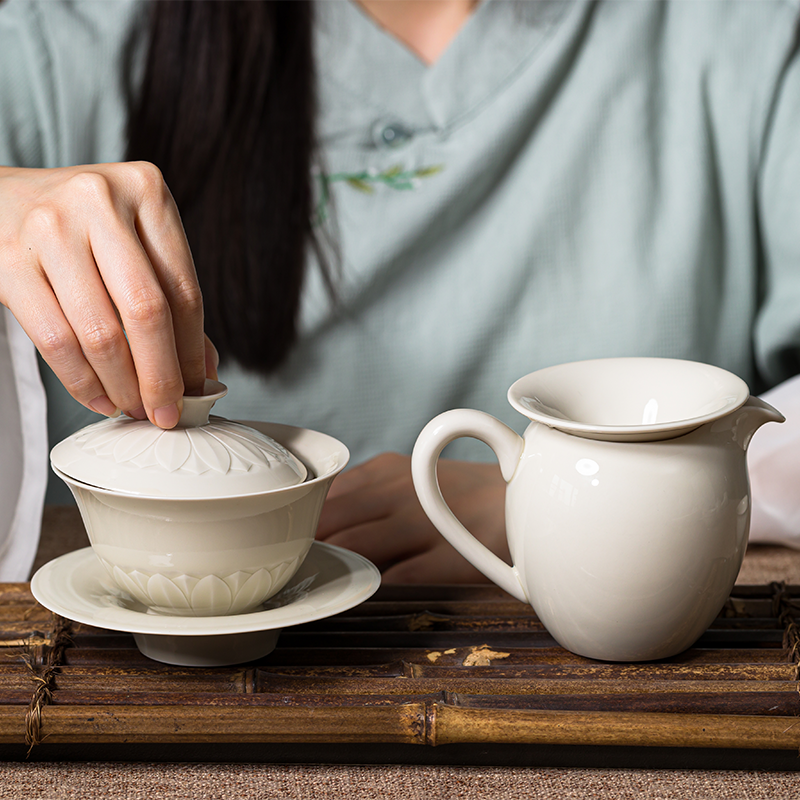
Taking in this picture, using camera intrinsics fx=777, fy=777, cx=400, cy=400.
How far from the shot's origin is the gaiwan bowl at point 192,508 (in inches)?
13.5

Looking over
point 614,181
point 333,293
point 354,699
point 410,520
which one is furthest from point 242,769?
point 614,181

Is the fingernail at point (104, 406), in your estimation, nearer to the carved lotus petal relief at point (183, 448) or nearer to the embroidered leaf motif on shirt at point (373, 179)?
the carved lotus petal relief at point (183, 448)

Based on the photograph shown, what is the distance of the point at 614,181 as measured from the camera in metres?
0.93

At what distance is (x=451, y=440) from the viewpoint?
0.37 m

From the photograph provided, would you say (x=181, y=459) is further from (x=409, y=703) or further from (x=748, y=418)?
(x=748, y=418)

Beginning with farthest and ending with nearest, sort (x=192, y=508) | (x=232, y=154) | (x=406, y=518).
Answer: (x=232, y=154) → (x=406, y=518) → (x=192, y=508)

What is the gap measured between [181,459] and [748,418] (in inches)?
10.4

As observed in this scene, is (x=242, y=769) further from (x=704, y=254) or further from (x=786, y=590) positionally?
(x=704, y=254)

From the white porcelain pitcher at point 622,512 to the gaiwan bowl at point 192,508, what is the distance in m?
0.07

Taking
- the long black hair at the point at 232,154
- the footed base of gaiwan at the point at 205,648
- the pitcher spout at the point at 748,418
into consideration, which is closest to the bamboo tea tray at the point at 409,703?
the footed base of gaiwan at the point at 205,648

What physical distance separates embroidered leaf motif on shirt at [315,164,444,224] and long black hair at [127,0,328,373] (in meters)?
0.02

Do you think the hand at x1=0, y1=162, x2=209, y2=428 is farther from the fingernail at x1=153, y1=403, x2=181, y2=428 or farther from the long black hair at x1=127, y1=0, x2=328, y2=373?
the long black hair at x1=127, y1=0, x2=328, y2=373

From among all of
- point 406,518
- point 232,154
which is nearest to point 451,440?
point 406,518

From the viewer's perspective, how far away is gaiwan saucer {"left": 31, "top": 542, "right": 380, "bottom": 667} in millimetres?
353
